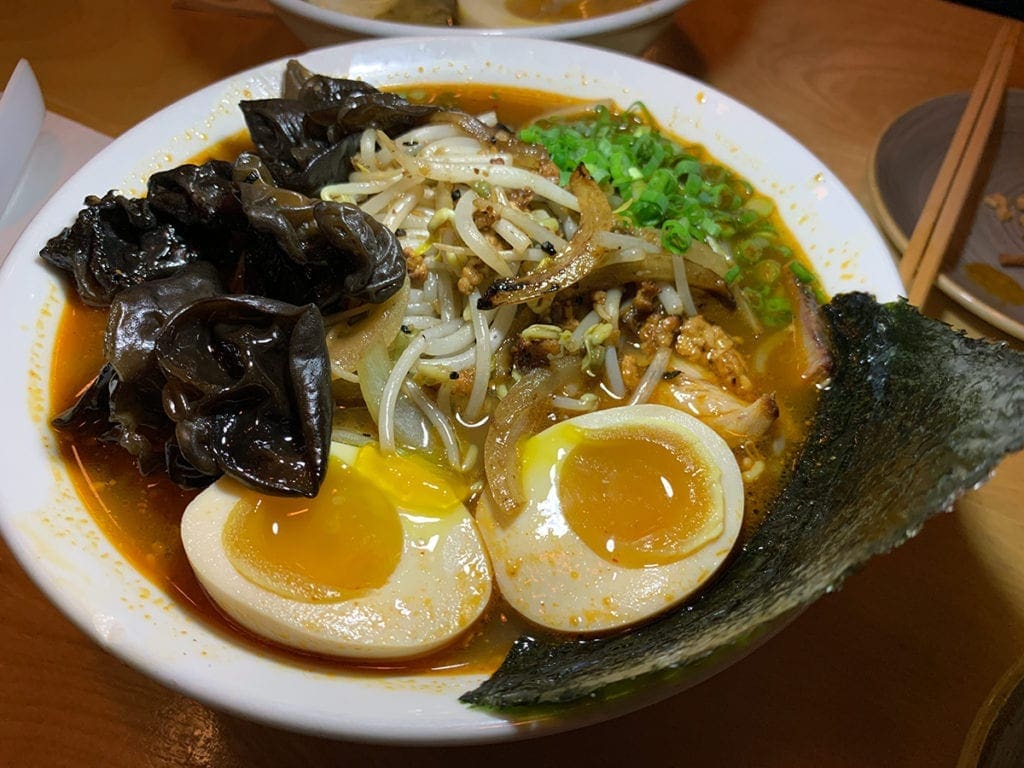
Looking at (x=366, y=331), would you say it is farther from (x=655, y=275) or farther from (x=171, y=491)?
(x=655, y=275)

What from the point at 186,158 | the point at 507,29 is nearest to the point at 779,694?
the point at 186,158

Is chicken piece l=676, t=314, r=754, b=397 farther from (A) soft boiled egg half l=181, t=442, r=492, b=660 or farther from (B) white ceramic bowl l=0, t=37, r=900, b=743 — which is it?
(A) soft boiled egg half l=181, t=442, r=492, b=660

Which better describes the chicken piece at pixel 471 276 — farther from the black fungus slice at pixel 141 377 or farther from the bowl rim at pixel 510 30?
the bowl rim at pixel 510 30

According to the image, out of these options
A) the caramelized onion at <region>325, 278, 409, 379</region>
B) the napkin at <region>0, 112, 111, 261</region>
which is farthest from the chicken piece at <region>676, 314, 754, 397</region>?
the napkin at <region>0, 112, 111, 261</region>

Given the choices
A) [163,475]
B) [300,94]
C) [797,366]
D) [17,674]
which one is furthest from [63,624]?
[797,366]

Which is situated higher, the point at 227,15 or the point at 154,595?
the point at 227,15

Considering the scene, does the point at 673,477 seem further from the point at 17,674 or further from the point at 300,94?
the point at 300,94
